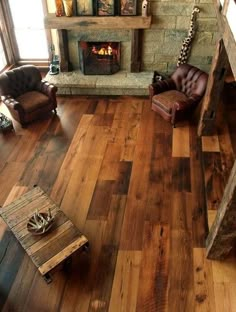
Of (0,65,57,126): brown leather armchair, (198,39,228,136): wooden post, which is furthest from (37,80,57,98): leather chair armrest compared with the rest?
(198,39,228,136): wooden post

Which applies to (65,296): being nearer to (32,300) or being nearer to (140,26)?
(32,300)

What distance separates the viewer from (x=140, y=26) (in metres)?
4.75

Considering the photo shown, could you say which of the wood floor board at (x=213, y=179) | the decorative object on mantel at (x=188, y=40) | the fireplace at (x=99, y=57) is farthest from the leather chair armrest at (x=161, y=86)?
the wood floor board at (x=213, y=179)

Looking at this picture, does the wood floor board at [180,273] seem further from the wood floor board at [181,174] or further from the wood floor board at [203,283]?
the wood floor board at [181,174]

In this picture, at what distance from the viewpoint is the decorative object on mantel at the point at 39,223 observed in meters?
2.59

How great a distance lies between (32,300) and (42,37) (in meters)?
4.90

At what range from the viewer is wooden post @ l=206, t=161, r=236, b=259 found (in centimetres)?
222

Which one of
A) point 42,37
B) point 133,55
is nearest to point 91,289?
point 133,55

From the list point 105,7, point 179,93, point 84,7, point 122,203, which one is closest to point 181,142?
point 179,93

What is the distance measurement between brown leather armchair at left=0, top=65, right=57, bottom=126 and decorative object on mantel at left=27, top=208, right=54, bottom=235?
2.15 meters

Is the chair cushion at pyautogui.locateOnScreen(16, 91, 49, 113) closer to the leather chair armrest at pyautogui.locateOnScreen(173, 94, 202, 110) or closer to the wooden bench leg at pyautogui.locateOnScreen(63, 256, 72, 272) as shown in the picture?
the leather chair armrest at pyautogui.locateOnScreen(173, 94, 202, 110)

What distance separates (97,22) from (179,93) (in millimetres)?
1843

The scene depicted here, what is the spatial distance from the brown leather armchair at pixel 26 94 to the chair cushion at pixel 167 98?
1674mm

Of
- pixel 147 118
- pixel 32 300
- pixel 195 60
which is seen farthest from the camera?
pixel 195 60
